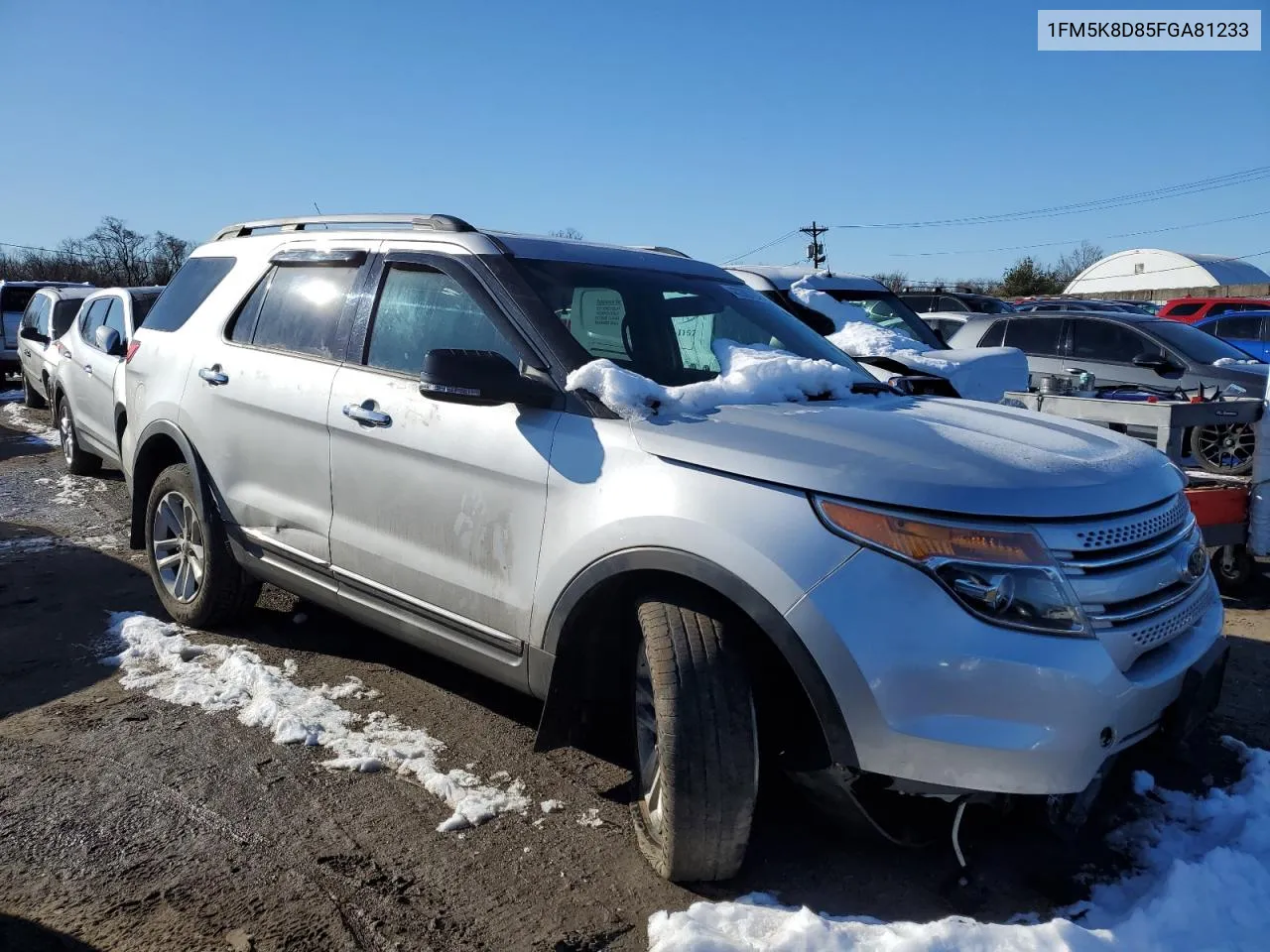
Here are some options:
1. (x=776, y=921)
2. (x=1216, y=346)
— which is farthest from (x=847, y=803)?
(x=1216, y=346)

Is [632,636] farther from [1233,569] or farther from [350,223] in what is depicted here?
[1233,569]

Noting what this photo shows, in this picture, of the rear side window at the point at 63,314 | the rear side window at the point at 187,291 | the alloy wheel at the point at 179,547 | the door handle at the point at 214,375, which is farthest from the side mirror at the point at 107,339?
the rear side window at the point at 63,314

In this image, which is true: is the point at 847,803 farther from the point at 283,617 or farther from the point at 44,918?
the point at 283,617

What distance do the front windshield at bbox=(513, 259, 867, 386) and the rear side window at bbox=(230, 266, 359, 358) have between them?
36.7 inches

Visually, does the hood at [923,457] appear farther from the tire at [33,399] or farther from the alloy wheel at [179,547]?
the tire at [33,399]

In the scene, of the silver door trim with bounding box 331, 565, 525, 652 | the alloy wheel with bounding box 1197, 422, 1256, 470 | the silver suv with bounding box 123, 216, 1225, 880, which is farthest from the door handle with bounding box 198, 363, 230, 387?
the alloy wheel with bounding box 1197, 422, 1256, 470

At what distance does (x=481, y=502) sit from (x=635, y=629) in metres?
0.66

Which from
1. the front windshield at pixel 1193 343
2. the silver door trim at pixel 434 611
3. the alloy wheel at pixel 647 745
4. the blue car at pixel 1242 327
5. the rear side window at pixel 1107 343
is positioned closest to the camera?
the alloy wheel at pixel 647 745

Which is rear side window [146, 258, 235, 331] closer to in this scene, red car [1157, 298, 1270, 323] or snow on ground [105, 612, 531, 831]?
snow on ground [105, 612, 531, 831]

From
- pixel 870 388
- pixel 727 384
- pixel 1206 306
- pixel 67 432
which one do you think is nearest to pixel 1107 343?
pixel 870 388

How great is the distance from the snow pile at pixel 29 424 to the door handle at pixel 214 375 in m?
7.85

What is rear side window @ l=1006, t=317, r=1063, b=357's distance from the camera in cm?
1102

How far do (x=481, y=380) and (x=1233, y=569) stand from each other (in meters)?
4.94

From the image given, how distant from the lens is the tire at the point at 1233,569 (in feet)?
19.3
